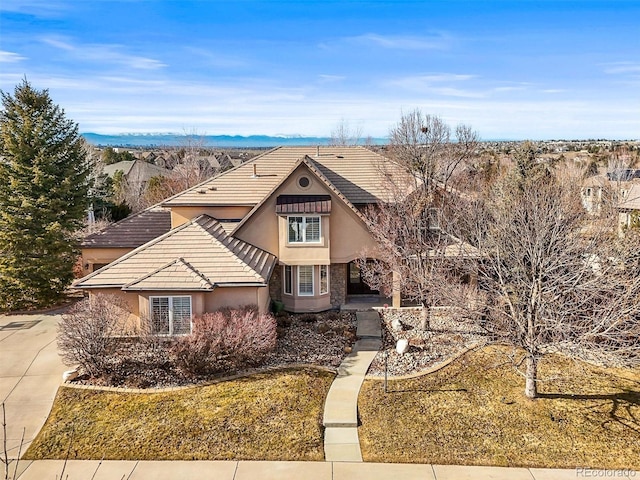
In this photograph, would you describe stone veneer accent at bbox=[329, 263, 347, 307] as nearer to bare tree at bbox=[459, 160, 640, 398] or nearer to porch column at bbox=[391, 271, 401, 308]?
porch column at bbox=[391, 271, 401, 308]

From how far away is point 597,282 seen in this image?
47.7 ft

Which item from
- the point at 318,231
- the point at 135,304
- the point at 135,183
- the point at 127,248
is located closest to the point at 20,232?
the point at 127,248

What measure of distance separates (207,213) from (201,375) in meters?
10.9

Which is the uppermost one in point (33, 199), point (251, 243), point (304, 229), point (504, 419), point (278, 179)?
point (278, 179)

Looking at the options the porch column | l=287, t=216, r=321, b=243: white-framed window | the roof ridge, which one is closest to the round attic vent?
l=287, t=216, r=321, b=243: white-framed window

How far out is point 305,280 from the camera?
81.4 ft

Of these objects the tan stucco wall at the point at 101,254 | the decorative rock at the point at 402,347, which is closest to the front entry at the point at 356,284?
the decorative rock at the point at 402,347

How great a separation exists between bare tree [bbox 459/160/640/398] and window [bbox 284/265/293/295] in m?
9.84

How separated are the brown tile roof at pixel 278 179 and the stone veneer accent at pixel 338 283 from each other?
3.58 meters

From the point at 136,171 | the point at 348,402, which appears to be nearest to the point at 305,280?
the point at 348,402

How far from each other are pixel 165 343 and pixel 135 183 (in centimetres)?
4321

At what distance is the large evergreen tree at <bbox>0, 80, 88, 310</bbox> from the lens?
82.0 feet

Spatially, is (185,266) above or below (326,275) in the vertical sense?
above

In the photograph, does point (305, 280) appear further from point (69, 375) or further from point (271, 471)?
point (271, 471)
